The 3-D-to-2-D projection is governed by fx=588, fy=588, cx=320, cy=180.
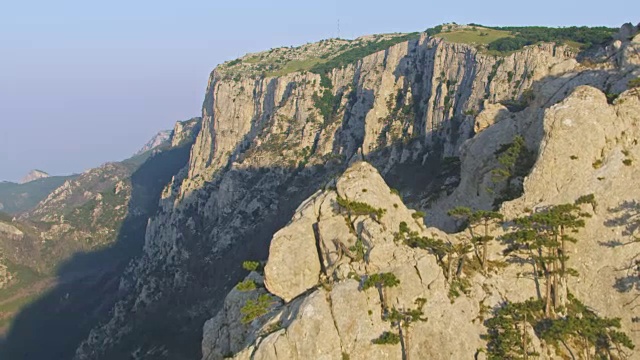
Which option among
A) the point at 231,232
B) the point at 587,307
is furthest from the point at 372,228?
the point at 231,232

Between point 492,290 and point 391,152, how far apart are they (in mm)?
94273

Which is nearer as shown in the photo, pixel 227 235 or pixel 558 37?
pixel 558 37

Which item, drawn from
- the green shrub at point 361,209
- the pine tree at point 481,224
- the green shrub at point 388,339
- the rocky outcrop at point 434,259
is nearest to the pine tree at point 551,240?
the rocky outcrop at point 434,259

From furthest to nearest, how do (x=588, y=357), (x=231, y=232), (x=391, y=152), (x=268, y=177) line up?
(x=268, y=177) < (x=231, y=232) < (x=391, y=152) < (x=588, y=357)

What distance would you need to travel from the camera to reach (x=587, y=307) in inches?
2360

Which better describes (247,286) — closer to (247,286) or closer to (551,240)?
(247,286)

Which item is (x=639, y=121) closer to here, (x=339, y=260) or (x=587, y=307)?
(x=587, y=307)

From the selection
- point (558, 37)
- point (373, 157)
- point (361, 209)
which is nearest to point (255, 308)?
point (361, 209)

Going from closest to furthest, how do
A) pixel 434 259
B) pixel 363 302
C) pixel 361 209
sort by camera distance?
pixel 363 302 → pixel 434 259 → pixel 361 209

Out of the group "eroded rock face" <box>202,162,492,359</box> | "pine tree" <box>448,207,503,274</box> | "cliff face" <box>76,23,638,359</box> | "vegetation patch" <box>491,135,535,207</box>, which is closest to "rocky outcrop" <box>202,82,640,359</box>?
"eroded rock face" <box>202,162,492,359</box>

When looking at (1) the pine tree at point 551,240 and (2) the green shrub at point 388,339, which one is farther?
(1) the pine tree at point 551,240

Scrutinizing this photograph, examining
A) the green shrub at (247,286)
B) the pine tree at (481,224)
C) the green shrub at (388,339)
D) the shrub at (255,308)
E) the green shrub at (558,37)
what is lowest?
the green shrub at (388,339)

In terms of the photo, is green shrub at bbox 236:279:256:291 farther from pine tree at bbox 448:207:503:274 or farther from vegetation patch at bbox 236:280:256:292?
pine tree at bbox 448:207:503:274

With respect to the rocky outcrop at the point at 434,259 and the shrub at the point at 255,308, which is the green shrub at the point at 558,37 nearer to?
the rocky outcrop at the point at 434,259
